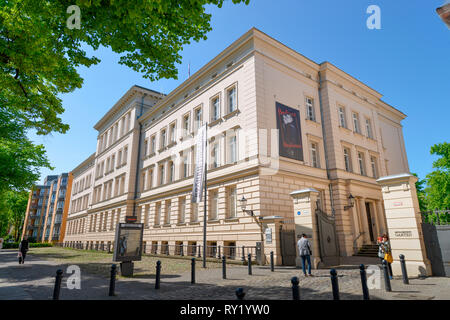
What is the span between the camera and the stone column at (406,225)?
9250 mm

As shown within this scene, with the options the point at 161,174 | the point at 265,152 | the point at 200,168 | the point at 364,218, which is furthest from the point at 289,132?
the point at 161,174

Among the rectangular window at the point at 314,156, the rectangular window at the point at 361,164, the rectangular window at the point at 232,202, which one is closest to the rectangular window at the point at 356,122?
the rectangular window at the point at 361,164

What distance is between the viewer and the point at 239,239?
16906mm


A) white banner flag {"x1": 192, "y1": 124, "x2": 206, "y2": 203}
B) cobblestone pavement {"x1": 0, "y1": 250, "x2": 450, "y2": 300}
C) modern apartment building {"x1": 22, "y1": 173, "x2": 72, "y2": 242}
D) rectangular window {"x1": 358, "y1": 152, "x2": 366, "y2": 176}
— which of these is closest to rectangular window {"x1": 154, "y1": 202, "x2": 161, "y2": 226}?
white banner flag {"x1": 192, "y1": 124, "x2": 206, "y2": 203}

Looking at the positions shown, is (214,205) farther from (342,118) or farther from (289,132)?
(342,118)

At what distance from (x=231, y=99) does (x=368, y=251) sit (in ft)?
50.0

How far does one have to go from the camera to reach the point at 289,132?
19.0 m

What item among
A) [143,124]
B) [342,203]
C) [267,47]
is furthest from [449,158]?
[143,124]

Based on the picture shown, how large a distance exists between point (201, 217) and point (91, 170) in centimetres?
3742

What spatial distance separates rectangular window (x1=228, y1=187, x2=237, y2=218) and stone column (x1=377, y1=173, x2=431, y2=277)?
33.1 feet

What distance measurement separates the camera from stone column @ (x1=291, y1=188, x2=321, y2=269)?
12492mm

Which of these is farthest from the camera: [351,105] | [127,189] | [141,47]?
[127,189]

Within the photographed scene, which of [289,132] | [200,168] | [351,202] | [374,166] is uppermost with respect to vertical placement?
[289,132]

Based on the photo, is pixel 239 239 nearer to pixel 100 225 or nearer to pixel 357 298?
pixel 357 298
